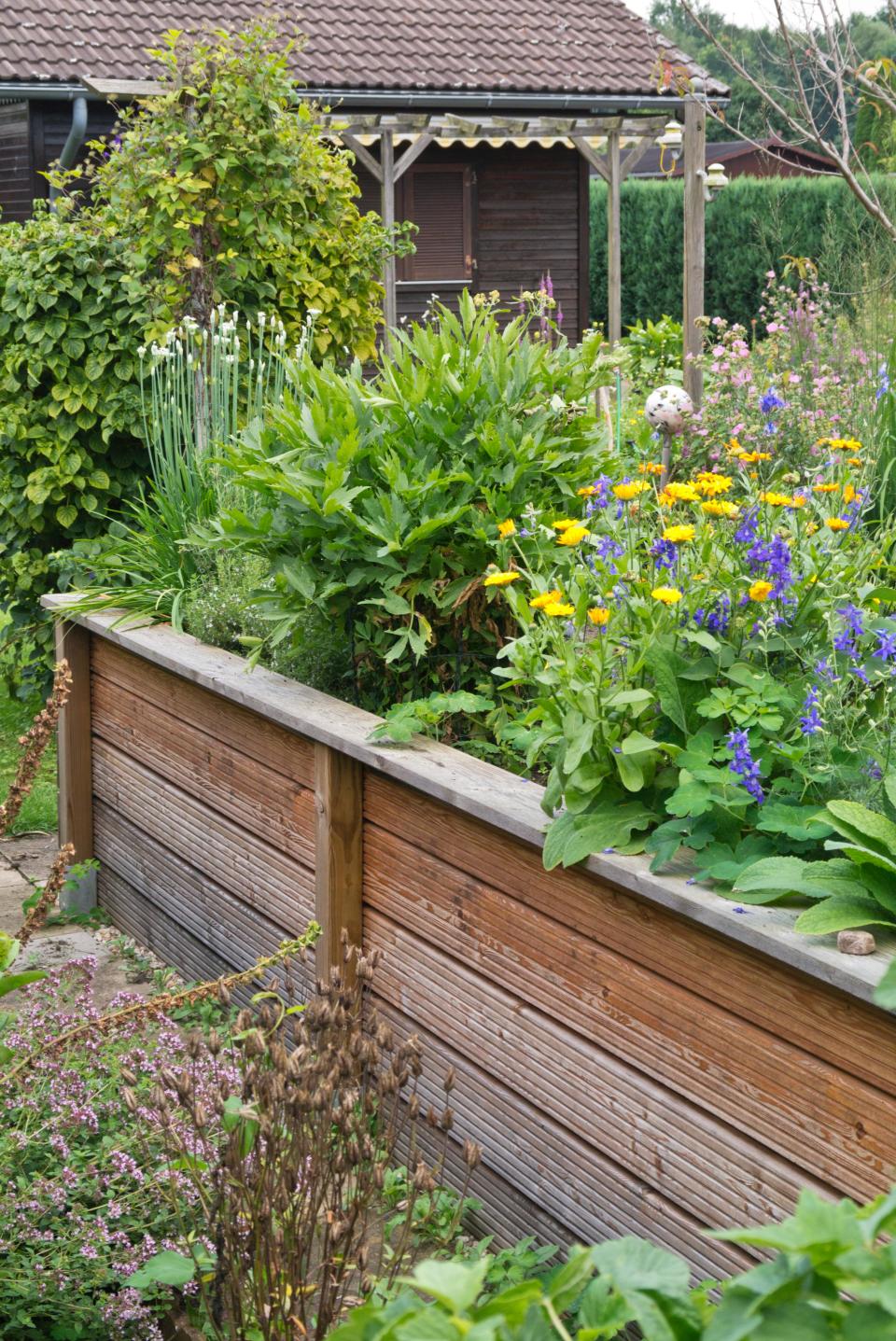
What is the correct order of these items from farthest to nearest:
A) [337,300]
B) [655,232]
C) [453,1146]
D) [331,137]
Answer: [655,232] → [331,137] → [337,300] → [453,1146]

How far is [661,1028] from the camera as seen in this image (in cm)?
232

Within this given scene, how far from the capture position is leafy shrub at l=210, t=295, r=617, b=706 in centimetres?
335

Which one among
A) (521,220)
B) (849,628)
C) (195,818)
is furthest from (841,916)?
(521,220)

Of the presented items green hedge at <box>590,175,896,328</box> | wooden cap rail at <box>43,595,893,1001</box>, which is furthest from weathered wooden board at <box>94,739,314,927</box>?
green hedge at <box>590,175,896,328</box>

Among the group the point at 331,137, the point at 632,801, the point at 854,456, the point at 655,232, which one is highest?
the point at 655,232

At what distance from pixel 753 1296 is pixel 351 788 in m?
2.45

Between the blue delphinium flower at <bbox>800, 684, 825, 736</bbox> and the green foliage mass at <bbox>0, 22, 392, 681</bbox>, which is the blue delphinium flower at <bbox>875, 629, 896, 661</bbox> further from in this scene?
the green foliage mass at <bbox>0, 22, 392, 681</bbox>

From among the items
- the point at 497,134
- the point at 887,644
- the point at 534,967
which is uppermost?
the point at 497,134

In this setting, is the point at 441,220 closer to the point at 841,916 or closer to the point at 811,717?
the point at 811,717

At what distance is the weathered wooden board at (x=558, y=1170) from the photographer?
2.30m

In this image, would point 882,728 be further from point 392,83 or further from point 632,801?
point 392,83

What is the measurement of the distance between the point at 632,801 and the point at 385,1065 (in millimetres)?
954

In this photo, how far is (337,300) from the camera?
18.9 feet

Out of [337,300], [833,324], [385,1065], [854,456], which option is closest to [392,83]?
[833,324]
